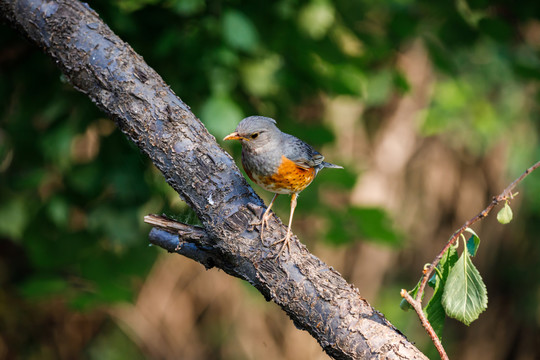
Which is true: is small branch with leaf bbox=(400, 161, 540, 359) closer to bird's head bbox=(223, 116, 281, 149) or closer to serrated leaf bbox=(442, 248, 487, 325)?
serrated leaf bbox=(442, 248, 487, 325)

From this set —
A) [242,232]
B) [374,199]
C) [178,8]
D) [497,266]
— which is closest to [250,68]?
[178,8]

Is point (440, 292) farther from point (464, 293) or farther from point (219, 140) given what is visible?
point (219, 140)

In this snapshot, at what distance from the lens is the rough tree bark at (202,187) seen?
185 centimetres

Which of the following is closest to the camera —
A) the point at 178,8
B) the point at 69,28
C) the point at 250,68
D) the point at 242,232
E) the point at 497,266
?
the point at 242,232

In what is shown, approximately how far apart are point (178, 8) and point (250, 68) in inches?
27.9

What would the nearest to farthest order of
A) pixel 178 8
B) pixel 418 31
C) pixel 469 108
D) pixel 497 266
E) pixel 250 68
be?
pixel 178 8 < pixel 250 68 < pixel 418 31 < pixel 469 108 < pixel 497 266

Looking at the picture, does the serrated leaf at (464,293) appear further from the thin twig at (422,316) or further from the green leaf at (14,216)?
the green leaf at (14,216)

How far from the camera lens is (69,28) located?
2.32 m

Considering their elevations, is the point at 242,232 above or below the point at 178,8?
below

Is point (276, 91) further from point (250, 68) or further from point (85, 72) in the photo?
point (85, 72)

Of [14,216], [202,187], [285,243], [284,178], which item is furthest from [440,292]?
[14,216]

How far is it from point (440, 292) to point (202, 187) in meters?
0.93

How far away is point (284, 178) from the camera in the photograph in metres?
2.25

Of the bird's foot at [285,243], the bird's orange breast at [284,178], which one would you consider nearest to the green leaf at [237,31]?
the bird's orange breast at [284,178]
